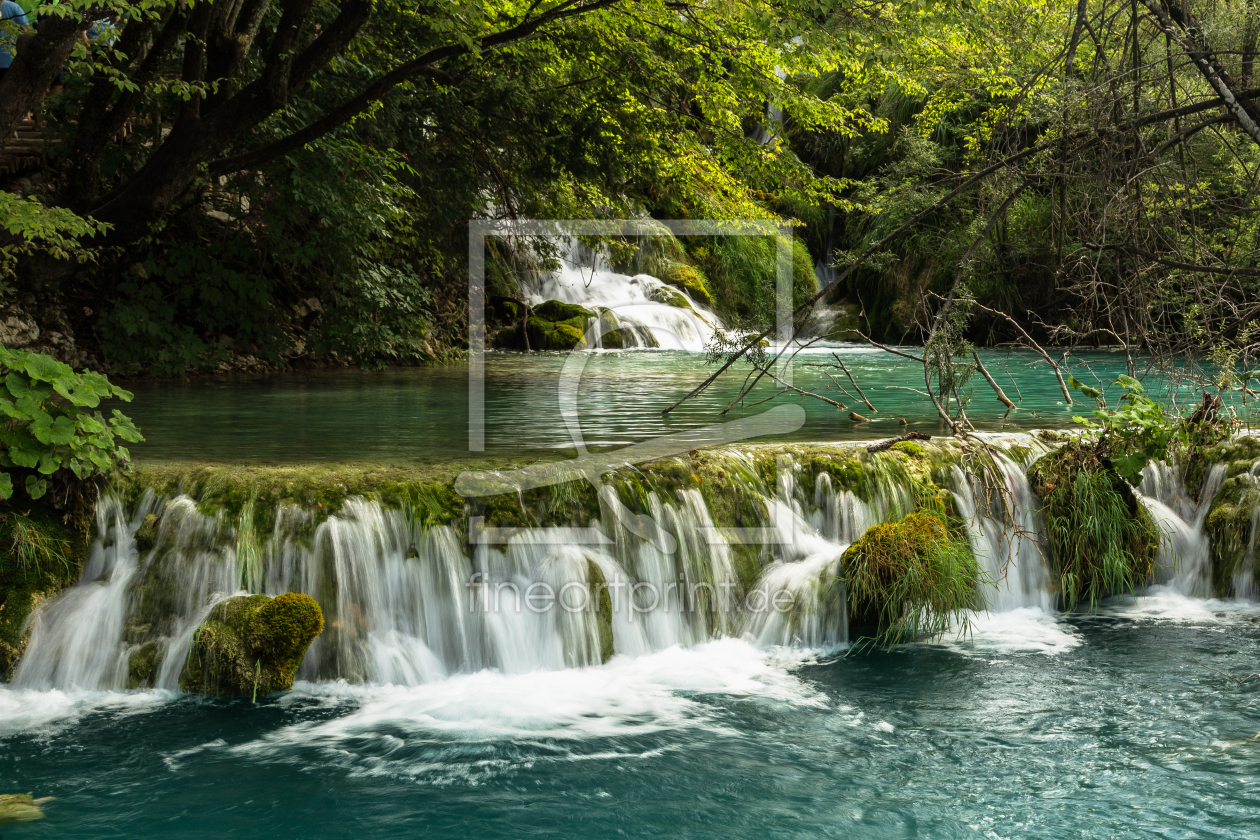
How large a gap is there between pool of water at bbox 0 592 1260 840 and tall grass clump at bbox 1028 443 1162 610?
3.40 ft

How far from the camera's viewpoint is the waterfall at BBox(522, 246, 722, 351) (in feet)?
67.1

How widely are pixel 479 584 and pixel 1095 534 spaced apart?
4405 millimetres

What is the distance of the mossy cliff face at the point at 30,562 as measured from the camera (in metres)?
5.31

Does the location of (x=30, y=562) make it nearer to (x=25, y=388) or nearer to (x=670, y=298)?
(x=25, y=388)

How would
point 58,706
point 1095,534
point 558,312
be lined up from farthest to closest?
1. point 558,312
2. point 1095,534
3. point 58,706

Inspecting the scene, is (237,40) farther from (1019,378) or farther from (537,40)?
(1019,378)

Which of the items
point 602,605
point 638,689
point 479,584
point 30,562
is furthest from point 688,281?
point 30,562

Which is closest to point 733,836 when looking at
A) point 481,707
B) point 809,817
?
point 809,817

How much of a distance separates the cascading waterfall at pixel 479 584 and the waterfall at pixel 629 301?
13.6 metres

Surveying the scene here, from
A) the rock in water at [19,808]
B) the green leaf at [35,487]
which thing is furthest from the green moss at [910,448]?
the rock in water at [19,808]

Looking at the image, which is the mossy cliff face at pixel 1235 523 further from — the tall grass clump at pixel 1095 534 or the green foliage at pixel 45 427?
the green foliage at pixel 45 427

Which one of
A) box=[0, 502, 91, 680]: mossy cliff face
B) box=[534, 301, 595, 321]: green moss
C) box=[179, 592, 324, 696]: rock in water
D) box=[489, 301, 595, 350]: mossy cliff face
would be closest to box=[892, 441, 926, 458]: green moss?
box=[179, 592, 324, 696]: rock in water

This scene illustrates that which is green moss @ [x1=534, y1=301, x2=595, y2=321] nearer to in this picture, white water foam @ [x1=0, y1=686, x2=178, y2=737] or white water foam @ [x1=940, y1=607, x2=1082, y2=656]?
white water foam @ [x1=940, y1=607, x2=1082, y2=656]

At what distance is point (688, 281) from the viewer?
22.7 m
